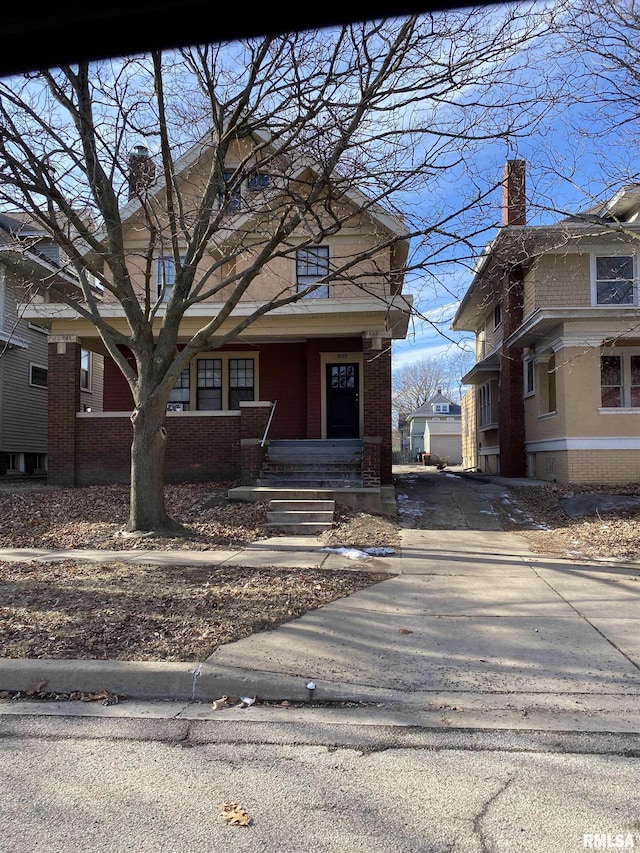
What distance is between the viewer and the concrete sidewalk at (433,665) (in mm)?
3885

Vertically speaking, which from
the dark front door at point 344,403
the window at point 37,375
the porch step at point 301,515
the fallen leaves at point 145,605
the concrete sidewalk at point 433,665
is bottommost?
the concrete sidewalk at point 433,665

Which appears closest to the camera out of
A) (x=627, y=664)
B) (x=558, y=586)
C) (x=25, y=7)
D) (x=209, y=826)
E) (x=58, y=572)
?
(x=25, y=7)

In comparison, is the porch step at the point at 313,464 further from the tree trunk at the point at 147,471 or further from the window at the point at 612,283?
the window at the point at 612,283

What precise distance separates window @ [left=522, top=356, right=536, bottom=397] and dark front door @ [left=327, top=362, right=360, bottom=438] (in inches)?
202

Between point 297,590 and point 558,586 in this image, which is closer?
point 297,590

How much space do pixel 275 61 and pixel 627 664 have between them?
840 cm

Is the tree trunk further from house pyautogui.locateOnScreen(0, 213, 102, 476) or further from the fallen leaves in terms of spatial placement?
house pyautogui.locateOnScreen(0, 213, 102, 476)

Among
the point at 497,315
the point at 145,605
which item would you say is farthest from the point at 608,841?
the point at 497,315

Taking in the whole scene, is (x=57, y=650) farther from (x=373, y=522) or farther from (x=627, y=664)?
(x=373, y=522)

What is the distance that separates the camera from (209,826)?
2670 mm

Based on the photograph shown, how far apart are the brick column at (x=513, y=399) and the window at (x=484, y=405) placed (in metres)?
3.87

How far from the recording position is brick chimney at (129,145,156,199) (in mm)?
9562

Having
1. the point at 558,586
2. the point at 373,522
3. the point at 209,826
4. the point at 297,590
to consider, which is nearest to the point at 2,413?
the point at 373,522

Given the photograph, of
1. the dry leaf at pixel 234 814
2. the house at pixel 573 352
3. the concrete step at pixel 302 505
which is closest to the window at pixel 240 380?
the concrete step at pixel 302 505
